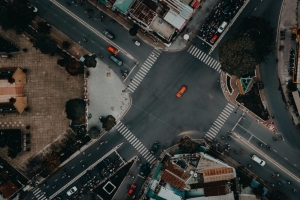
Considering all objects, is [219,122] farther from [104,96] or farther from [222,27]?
[104,96]

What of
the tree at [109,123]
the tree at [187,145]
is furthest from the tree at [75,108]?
the tree at [187,145]

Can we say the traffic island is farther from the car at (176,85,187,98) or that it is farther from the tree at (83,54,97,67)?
the tree at (83,54,97,67)

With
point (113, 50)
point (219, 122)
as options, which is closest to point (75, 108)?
point (113, 50)

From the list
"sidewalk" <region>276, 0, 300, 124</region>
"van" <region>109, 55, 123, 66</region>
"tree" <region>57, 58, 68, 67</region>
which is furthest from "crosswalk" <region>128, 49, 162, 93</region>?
"sidewalk" <region>276, 0, 300, 124</region>

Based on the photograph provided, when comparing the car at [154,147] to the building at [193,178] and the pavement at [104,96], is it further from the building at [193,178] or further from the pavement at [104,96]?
the pavement at [104,96]

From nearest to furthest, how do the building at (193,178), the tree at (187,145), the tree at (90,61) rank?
1. the building at (193,178)
2. the tree at (187,145)
3. the tree at (90,61)

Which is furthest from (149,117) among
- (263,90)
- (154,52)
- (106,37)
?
(263,90)
